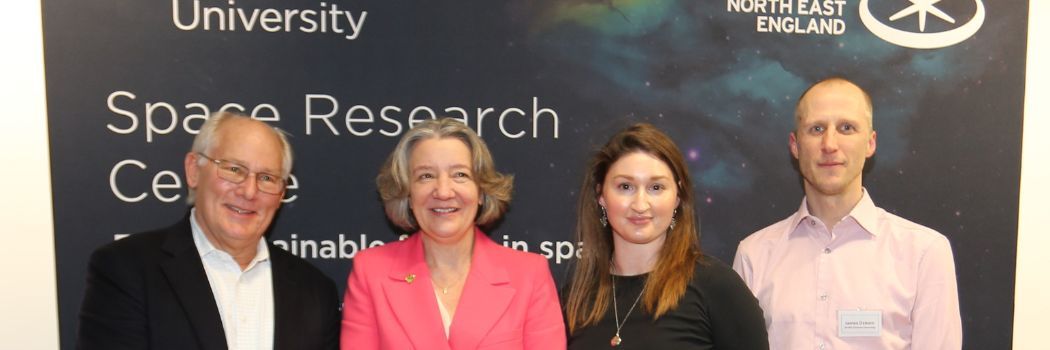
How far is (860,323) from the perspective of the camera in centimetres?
279

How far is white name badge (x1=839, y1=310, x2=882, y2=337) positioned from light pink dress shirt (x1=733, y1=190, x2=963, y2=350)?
0.02 metres

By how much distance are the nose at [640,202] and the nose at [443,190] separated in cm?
60

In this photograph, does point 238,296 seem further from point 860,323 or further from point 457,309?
point 860,323

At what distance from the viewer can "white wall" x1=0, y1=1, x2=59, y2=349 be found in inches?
116

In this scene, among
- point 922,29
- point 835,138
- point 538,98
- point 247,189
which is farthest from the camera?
point 922,29

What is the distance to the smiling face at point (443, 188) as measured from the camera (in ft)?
8.06

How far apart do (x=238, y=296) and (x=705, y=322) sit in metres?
1.56

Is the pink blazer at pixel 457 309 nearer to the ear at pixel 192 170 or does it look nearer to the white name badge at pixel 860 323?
the ear at pixel 192 170

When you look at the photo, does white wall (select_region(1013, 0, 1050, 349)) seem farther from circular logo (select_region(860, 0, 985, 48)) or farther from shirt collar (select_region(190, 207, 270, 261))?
shirt collar (select_region(190, 207, 270, 261))

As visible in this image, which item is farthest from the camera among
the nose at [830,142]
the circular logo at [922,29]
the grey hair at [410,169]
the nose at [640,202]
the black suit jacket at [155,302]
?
the circular logo at [922,29]

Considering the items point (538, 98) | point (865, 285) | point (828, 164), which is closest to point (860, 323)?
point (865, 285)

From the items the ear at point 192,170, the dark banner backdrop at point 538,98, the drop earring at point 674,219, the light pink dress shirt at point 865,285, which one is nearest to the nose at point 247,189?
the ear at point 192,170

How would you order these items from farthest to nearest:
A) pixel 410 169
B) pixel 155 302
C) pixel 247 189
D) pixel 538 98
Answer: pixel 538 98, pixel 410 169, pixel 247 189, pixel 155 302

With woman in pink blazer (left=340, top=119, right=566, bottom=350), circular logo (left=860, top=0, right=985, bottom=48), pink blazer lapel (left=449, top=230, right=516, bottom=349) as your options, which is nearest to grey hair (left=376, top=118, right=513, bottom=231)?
woman in pink blazer (left=340, top=119, right=566, bottom=350)
